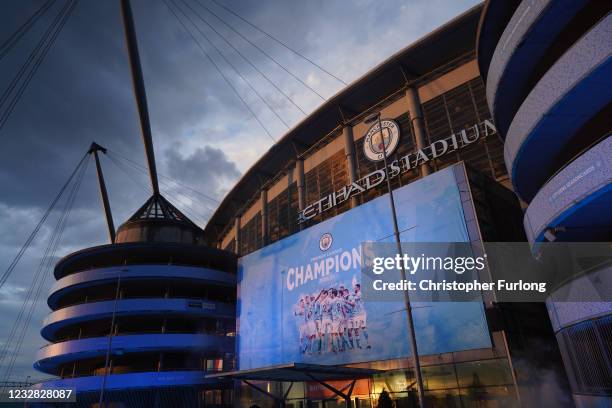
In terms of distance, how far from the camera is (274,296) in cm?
3541

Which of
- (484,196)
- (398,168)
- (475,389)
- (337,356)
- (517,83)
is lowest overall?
(475,389)

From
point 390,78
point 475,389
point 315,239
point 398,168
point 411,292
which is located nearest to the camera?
point 475,389

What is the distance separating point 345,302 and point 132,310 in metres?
25.0

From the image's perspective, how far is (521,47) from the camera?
54.5ft

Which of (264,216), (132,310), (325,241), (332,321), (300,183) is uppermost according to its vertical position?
(300,183)

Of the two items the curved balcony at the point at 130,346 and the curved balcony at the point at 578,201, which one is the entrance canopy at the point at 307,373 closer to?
the curved balcony at the point at 578,201

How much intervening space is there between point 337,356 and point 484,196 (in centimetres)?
1412

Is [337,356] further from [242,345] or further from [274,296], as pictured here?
[242,345]

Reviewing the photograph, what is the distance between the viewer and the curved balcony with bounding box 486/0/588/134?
1488 centimetres

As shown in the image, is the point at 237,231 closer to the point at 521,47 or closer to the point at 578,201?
the point at 521,47


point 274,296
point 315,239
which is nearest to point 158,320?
point 274,296

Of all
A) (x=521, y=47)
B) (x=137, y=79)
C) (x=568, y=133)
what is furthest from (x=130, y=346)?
(x=521, y=47)

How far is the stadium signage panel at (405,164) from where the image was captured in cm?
3206

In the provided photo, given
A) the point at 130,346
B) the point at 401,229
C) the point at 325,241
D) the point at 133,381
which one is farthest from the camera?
the point at 130,346
